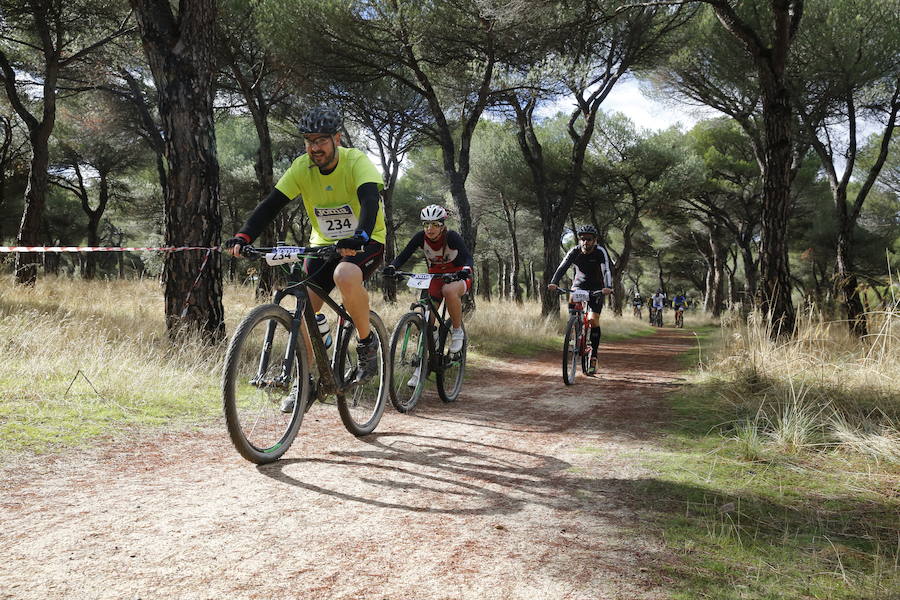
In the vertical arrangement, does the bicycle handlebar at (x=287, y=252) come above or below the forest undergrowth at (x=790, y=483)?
above

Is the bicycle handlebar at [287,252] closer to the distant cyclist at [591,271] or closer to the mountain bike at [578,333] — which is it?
the mountain bike at [578,333]

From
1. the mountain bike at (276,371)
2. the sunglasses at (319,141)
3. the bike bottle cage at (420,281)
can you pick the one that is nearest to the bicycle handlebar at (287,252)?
the mountain bike at (276,371)

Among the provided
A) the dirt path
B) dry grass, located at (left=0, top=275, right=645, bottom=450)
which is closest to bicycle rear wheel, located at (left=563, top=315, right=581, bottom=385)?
the dirt path

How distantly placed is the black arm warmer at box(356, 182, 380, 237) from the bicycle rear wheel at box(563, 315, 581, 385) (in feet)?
13.5

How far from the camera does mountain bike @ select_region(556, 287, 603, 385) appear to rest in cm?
770

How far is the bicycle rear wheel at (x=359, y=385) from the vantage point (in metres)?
4.09

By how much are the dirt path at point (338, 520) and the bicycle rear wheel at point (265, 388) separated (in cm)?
15

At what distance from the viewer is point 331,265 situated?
402 centimetres

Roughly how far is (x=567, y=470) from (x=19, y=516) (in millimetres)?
2760

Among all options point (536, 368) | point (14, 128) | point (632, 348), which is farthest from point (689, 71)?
point (14, 128)

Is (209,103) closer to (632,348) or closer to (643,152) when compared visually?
(632,348)

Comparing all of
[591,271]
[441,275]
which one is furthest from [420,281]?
[591,271]

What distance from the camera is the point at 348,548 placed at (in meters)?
2.29

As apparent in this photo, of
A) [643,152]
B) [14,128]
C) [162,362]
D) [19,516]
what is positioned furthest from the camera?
[643,152]
